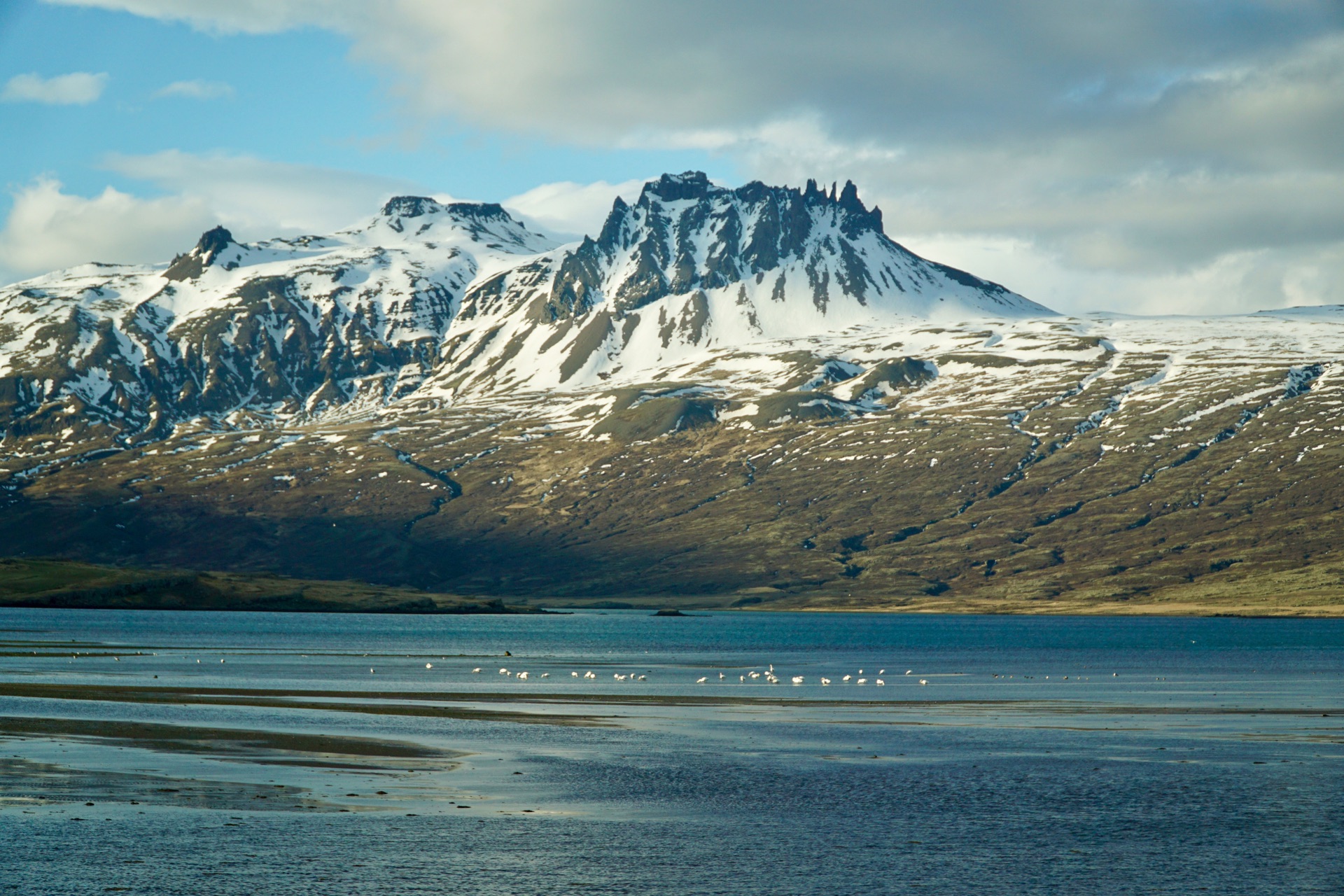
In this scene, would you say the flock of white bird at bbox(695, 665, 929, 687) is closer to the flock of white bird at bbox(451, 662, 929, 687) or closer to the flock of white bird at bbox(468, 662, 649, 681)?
the flock of white bird at bbox(451, 662, 929, 687)

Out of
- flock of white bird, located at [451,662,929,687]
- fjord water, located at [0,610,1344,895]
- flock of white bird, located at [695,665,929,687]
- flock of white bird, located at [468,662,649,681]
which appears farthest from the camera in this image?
flock of white bird, located at [468,662,649,681]

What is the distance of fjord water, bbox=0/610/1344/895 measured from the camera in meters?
32.4

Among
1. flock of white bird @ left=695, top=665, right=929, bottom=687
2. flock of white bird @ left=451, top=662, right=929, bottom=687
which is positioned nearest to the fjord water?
flock of white bird @ left=695, top=665, right=929, bottom=687

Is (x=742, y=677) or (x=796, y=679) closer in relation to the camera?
(x=796, y=679)

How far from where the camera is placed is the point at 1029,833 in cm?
3841

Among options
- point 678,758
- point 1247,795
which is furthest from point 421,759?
point 1247,795

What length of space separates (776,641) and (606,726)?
122m

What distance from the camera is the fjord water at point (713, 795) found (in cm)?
3241

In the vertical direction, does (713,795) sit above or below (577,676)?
above

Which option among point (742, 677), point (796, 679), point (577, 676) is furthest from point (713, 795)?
point (742, 677)

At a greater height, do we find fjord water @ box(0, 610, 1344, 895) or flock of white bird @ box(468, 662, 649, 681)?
fjord water @ box(0, 610, 1344, 895)

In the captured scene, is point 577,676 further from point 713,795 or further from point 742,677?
point 713,795

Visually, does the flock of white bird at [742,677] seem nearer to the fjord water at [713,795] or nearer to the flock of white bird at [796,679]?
the flock of white bird at [796,679]

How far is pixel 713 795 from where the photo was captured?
44.6 meters
